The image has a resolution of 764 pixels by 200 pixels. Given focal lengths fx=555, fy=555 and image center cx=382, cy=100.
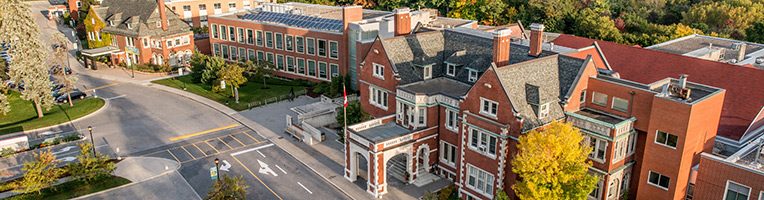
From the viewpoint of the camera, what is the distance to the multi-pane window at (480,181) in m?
40.8

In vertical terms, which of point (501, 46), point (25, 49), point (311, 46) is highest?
point (501, 46)

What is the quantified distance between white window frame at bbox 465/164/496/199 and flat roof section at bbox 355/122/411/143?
655 centimetres

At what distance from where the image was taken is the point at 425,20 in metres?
75.2

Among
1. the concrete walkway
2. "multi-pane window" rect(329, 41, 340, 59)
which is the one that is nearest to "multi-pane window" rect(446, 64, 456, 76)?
the concrete walkway

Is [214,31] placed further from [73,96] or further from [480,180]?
[480,180]

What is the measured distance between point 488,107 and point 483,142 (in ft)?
8.64

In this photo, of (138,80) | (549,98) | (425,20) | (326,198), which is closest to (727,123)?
(549,98)

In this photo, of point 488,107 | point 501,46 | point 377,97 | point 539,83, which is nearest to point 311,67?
point 377,97

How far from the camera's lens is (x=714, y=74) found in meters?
48.4

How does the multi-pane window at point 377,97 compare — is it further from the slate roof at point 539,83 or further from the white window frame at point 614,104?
the white window frame at point 614,104

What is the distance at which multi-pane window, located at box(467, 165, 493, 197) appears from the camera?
4075cm

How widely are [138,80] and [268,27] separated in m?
20.5

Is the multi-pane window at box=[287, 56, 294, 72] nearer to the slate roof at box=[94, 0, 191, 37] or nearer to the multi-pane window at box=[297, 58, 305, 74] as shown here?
the multi-pane window at box=[297, 58, 305, 74]

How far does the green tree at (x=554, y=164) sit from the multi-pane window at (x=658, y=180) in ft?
21.1
